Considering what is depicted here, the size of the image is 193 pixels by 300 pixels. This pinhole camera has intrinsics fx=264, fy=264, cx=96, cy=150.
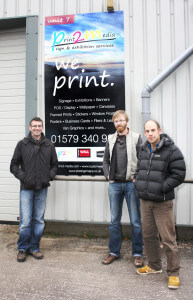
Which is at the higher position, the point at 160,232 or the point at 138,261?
the point at 160,232

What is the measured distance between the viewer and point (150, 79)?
172 inches

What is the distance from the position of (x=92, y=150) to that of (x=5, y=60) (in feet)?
8.29

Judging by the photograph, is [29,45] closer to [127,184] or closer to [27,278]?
[127,184]

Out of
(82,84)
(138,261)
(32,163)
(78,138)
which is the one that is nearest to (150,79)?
(82,84)

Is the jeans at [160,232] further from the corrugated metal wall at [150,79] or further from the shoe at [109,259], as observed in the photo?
the corrugated metal wall at [150,79]

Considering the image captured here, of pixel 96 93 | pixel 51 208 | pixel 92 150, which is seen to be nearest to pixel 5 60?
pixel 96 93

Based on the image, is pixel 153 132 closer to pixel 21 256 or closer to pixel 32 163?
pixel 32 163

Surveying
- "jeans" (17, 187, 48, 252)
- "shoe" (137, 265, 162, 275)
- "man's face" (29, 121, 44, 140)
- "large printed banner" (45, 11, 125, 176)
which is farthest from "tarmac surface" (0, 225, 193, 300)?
"man's face" (29, 121, 44, 140)

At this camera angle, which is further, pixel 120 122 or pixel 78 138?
pixel 78 138

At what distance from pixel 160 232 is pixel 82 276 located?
1117mm

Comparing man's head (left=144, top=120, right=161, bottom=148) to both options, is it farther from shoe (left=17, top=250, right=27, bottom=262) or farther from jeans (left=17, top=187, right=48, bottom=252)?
shoe (left=17, top=250, right=27, bottom=262)

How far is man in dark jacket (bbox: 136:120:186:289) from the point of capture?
2.92m

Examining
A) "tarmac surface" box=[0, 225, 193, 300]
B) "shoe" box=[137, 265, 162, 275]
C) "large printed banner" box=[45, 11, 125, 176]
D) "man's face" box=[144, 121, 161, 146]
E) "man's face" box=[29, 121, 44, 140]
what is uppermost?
"large printed banner" box=[45, 11, 125, 176]

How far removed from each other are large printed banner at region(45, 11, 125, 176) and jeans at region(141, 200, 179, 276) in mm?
1502
